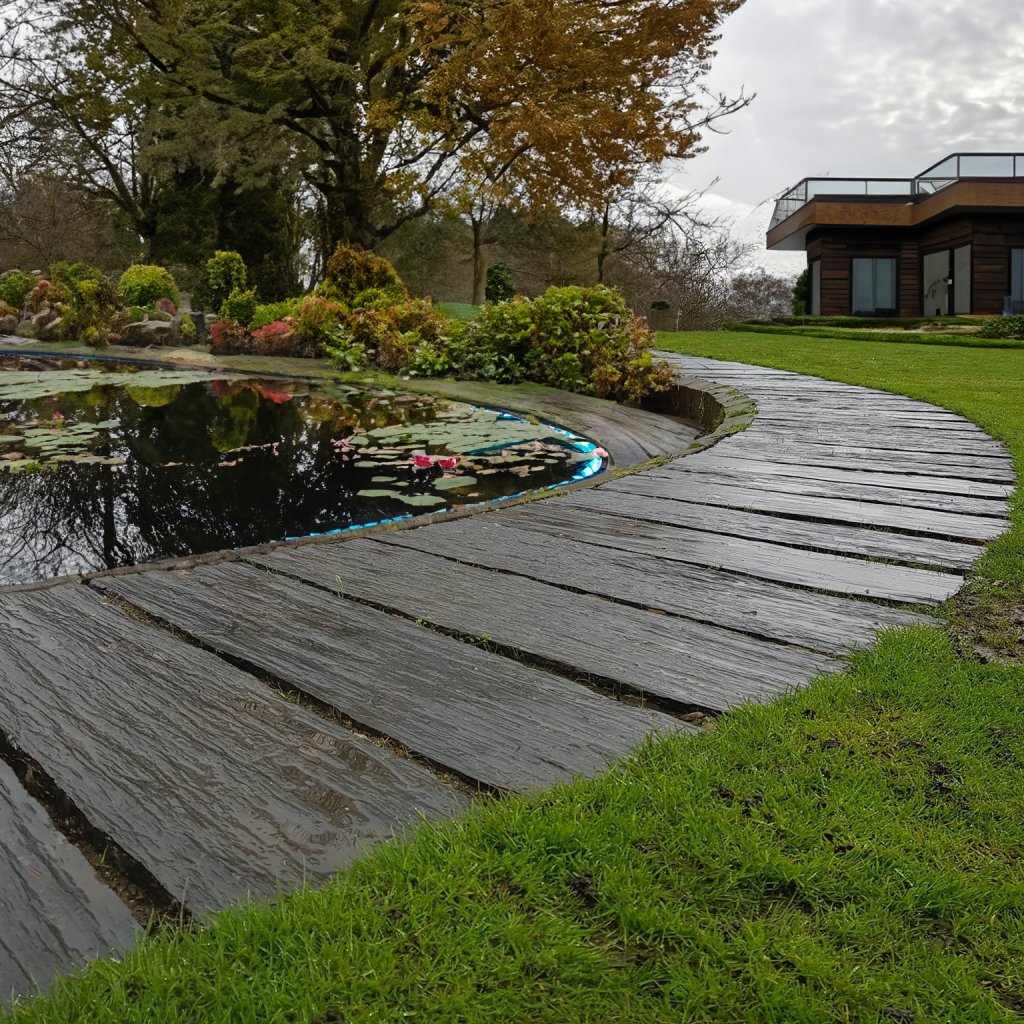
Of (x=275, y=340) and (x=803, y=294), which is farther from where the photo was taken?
(x=803, y=294)

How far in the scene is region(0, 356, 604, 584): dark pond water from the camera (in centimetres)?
333

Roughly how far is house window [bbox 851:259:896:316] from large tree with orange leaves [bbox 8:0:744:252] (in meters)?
9.73

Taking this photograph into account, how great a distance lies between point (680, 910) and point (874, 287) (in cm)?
2730

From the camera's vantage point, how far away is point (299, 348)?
11188 millimetres

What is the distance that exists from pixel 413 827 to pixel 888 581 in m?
1.61

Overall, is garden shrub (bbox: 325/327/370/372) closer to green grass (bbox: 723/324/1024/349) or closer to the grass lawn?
the grass lawn

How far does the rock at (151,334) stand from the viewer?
12398mm

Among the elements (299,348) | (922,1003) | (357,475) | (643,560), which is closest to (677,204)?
(299,348)

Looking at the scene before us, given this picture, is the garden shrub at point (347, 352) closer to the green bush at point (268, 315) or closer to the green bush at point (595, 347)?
the green bush at point (268, 315)

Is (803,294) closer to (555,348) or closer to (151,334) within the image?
(151,334)

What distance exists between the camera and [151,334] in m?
12.4

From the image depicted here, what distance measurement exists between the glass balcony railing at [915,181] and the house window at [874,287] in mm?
2014

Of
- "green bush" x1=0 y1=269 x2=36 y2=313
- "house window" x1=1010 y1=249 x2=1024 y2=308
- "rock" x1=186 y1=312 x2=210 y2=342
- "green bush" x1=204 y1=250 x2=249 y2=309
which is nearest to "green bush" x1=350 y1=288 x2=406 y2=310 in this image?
"rock" x1=186 y1=312 x2=210 y2=342

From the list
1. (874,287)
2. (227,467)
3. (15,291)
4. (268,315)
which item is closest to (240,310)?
(268,315)
